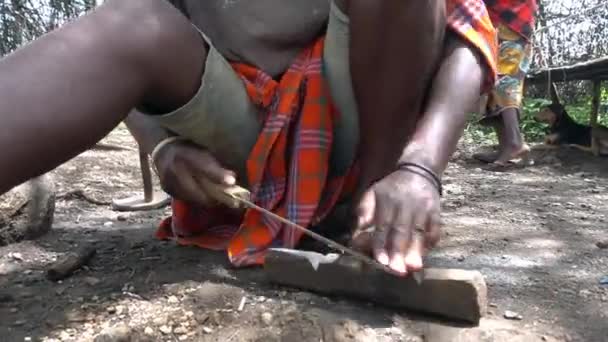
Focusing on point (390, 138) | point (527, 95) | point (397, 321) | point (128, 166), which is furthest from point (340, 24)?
point (527, 95)

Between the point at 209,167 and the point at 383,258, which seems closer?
the point at 383,258

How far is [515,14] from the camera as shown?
354 centimetres

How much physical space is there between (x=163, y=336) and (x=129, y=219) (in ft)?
3.60

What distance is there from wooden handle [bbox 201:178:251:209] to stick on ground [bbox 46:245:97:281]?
0.34 m

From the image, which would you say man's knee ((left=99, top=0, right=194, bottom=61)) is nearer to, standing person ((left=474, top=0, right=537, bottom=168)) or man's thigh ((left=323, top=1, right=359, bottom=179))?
man's thigh ((left=323, top=1, right=359, bottom=179))

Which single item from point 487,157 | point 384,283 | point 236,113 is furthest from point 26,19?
point 384,283

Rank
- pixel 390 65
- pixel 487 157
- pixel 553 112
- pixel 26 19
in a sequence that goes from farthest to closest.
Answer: pixel 26 19 < pixel 553 112 < pixel 487 157 < pixel 390 65

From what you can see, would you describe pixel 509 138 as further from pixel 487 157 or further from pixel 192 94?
pixel 192 94

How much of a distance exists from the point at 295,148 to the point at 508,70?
227 cm

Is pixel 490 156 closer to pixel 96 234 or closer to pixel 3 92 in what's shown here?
pixel 96 234

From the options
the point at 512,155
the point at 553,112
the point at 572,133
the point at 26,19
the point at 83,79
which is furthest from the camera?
the point at 26,19

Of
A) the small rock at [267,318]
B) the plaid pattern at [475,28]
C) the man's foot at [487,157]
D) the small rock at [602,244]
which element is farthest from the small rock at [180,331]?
the man's foot at [487,157]

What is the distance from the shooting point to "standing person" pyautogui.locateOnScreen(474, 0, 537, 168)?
352 centimetres

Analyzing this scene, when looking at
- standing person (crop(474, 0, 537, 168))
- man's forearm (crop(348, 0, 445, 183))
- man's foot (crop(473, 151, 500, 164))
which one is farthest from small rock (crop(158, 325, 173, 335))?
man's foot (crop(473, 151, 500, 164))
